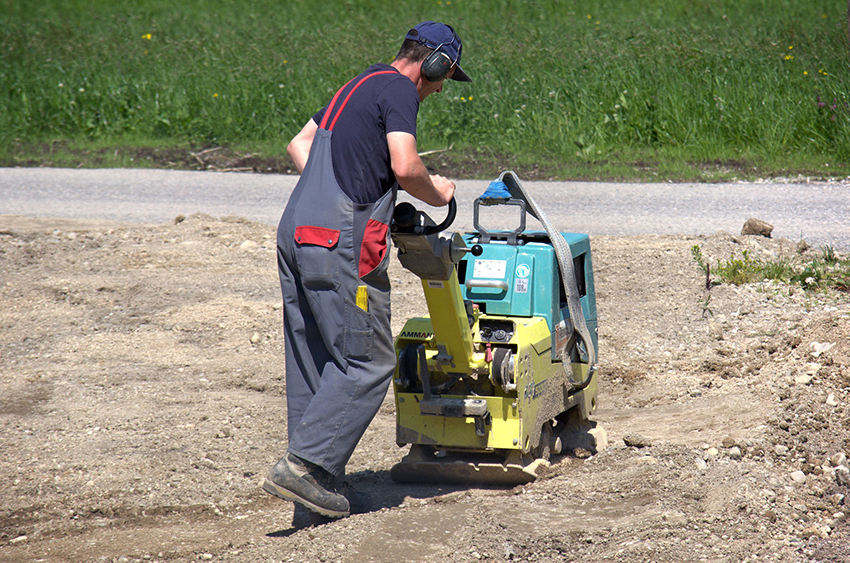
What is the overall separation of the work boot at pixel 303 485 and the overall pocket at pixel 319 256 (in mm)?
671

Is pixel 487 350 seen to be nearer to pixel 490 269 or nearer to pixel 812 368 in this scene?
pixel 490 269

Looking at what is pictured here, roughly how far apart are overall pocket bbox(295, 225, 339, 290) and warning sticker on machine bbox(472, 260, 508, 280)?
77 cm

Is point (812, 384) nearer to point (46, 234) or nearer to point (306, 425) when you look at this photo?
point (306, 425)

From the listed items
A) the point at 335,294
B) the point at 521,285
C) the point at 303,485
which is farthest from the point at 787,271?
the point at 303,485

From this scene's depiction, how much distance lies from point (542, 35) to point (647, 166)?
550 centimetres

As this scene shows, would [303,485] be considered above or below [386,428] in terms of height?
above

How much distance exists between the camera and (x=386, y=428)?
453 centimetres

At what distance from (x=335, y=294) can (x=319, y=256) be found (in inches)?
5.9

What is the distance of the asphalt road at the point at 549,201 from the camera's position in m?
7.70

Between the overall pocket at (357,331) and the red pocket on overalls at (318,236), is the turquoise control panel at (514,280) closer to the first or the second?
the overall pocket at (357,331)

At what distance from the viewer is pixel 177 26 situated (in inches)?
698

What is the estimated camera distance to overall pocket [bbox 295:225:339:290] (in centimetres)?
307

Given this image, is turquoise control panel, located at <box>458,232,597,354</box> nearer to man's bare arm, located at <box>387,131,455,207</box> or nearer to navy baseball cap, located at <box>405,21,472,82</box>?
man's bare arm, located at <box>387,131,455,207</box>

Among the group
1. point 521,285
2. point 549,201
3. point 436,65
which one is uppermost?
point 436,65
